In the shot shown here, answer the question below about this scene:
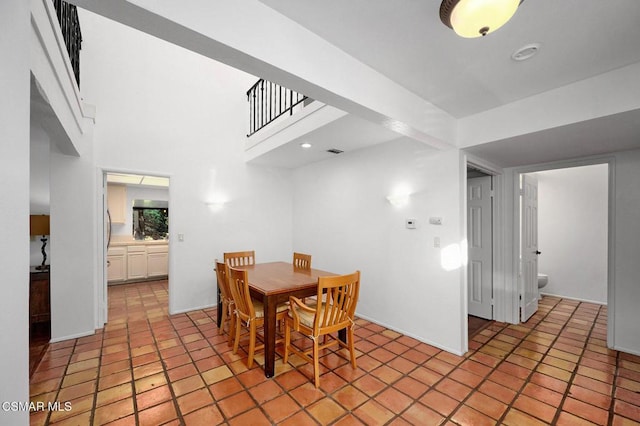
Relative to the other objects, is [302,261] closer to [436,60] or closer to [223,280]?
[223,280]

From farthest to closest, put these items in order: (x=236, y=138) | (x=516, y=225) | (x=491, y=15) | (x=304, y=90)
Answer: (x=236, y=138)
(x=516, y=225)
(x=304, y=90)
(x=491, y=15)

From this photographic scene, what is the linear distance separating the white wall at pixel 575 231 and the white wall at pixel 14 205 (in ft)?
21.7

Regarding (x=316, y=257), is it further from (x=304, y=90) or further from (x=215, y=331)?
(x=304, y=90)

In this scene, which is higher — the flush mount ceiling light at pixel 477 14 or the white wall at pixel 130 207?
the flush mount ceiling light at pixel 477 14

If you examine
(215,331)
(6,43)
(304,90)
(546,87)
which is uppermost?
(546,87)

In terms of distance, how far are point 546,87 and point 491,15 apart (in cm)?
153

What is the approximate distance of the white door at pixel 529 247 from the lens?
12.3 ft

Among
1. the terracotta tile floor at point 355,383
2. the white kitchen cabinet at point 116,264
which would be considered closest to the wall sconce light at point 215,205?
the terracotta tile floor at point 355,383

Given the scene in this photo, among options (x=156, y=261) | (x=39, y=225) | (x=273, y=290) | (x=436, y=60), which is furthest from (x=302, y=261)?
(x=156, y=261)

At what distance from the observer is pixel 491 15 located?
1133 mm

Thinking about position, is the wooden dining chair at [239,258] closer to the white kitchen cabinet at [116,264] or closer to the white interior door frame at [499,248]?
the white kitchen cabinet at [116,264]

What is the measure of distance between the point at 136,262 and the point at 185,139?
325cm

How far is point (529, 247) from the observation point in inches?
155

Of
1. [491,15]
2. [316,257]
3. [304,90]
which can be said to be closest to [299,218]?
[316,257]
